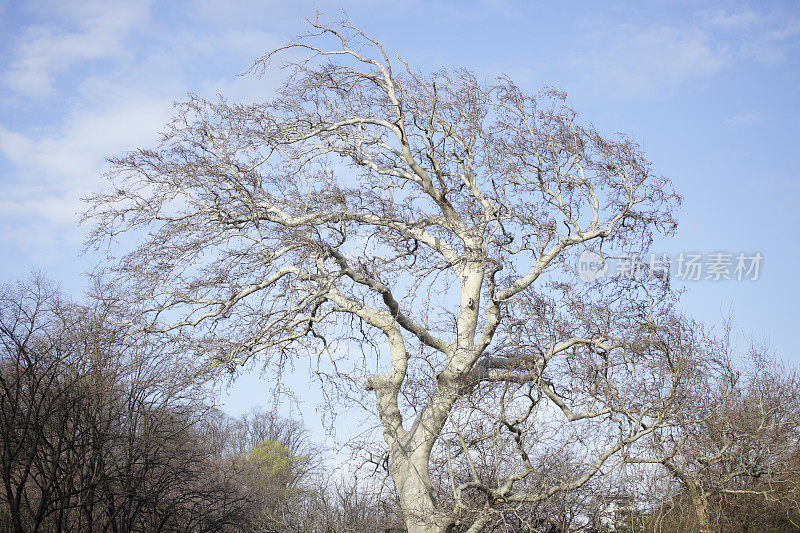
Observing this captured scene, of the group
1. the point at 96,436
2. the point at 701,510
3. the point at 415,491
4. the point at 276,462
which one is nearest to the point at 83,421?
the point at 96,436

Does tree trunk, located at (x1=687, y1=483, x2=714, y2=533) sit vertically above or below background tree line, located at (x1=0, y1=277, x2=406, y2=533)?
below

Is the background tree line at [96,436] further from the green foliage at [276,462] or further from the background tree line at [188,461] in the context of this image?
the green foliage at [276,462]

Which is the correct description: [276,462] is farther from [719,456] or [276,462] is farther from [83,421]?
[719,456]

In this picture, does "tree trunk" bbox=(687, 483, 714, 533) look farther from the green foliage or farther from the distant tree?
the green foliage

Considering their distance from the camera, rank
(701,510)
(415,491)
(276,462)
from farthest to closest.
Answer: (276,462) → (701,510) → (415,491)

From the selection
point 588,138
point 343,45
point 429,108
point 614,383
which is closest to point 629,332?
point 614,383

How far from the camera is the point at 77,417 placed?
408 inches

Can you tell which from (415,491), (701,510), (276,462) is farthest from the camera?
(276,462)

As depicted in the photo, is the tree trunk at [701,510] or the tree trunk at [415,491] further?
the tree trunk at [701,510]

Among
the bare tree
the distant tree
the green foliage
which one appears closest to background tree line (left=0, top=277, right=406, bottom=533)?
the distant tree

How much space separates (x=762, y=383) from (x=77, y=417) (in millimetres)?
13636

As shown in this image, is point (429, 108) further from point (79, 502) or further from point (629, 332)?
Answer: point (79, 502)

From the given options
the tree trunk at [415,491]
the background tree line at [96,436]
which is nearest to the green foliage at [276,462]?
the background tree line at [96,436]

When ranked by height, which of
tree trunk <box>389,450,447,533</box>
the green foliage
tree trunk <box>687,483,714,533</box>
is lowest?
tree trunk <box>687,483,714,533</box>
